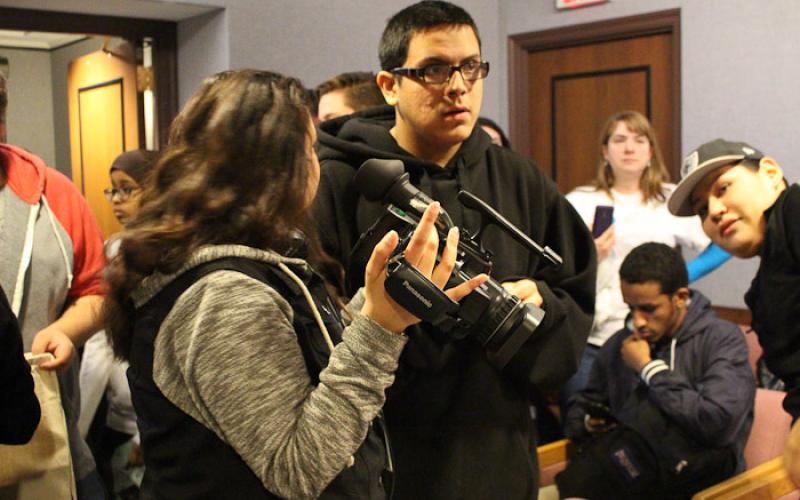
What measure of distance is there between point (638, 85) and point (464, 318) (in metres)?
3.41


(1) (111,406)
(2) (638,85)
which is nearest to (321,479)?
(1) (111,406)

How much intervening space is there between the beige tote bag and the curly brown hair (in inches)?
22.8

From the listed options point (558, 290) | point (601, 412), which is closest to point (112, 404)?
point (601, 412)

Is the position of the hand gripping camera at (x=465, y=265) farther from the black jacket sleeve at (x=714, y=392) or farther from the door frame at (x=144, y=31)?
the door frame at (x=144, y=31)

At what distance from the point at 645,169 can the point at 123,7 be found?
213 centimetres

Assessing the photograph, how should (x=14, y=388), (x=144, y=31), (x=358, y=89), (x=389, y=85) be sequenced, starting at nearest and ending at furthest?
(x=14, y=388) → (x=389, y=85) → (x=358, y=89) → (x=144, y=31)

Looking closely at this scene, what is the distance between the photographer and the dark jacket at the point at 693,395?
2.39 metres

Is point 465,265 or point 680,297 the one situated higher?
point 465,265

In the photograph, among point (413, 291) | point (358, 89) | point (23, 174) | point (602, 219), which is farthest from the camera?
point (602, 219)

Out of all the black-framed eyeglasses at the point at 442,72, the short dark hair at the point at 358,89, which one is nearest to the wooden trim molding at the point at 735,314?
the short dark hair at the point at 358,89

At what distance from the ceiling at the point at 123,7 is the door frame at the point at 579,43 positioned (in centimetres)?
180

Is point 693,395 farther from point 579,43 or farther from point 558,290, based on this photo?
point 579,43

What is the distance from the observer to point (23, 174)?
6.05 feet

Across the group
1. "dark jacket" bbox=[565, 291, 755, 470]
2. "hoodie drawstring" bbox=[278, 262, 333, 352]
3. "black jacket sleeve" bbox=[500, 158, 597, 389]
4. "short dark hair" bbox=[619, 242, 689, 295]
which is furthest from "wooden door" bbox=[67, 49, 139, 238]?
"hoodie drawstring" bbox=[278, 262, 333, 352]
